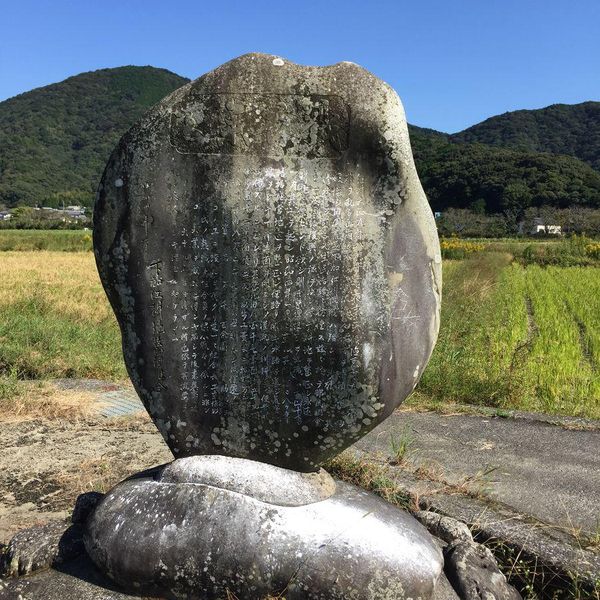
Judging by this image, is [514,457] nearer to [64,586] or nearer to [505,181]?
[64,586]

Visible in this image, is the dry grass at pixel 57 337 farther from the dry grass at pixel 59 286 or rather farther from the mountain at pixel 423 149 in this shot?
the mountain at pixel 423 149

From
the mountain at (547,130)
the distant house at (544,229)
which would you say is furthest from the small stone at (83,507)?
the mountain at (547,130)

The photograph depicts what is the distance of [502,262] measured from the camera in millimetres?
22016

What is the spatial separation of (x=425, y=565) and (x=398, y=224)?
4.53 ft

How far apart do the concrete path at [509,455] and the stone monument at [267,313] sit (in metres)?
1.24

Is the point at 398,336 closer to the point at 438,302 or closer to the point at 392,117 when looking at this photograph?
the point at 438,302

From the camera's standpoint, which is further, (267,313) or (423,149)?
(423,149)

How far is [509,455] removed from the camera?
4.38m

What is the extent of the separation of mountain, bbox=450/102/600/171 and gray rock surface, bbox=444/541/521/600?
8305 centimetres

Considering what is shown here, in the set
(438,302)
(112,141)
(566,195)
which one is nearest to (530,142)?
(566,195)

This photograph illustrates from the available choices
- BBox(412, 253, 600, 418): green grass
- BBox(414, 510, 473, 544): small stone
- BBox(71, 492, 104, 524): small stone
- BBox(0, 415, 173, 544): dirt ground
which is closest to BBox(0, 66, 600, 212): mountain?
BBox(412, 253, 600, 418): green grass

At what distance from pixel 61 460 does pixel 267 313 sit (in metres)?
2.62

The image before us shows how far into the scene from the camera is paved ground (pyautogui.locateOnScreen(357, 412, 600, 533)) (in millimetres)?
3465

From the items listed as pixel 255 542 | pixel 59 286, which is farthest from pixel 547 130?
pixel 255 542
